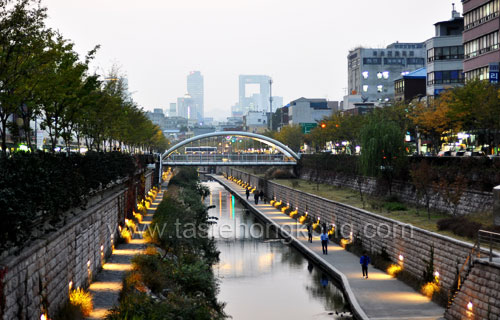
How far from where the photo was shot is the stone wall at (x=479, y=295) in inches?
915

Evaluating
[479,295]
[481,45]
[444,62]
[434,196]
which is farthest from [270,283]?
[444,62]

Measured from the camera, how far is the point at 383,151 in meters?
57.0

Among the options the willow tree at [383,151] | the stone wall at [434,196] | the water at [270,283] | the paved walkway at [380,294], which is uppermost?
the willow tree at [383,151]

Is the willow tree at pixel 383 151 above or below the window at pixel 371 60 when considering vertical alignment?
below

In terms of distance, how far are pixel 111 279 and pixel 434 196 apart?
25667 mm

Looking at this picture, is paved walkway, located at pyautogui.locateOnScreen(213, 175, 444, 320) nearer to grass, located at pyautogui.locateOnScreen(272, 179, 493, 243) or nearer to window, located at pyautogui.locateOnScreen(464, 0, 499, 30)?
grass, located at pyautogui.locateOnScreen(272, 179, 493, 243)

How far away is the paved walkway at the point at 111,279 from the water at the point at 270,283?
18.2 feet

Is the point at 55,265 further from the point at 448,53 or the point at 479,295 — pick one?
the point at 448,53

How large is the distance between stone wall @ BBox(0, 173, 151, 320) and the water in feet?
24.5

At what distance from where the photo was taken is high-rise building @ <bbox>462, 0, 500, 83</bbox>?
2660 inches

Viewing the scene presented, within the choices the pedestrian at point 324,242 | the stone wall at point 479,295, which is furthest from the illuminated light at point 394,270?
the stone wall at point 479,295

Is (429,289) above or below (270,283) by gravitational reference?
above

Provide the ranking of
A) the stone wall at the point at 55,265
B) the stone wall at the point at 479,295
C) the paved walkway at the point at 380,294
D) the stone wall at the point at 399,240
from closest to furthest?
1. the stone wall at the point at 55,265
2. the stone wall at the point at 479,295
3. the paved walkway at the point at 380,294
4. the stone wall at the point at 399,240

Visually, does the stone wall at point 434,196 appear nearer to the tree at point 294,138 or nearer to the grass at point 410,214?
the grass at point 410,214
